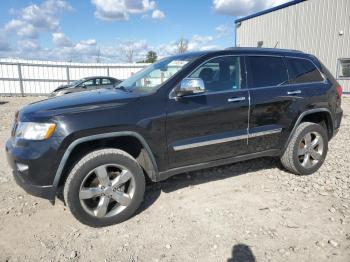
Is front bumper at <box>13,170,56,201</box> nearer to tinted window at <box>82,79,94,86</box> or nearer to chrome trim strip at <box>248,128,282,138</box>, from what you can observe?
chrome trim strip at <box>248,128,282,138</box>

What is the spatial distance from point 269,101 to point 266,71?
0.45 m

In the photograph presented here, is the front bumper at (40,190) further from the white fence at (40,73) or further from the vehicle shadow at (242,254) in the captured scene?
the white fence at (40,73)

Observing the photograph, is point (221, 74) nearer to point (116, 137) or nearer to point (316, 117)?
point (116, 137)

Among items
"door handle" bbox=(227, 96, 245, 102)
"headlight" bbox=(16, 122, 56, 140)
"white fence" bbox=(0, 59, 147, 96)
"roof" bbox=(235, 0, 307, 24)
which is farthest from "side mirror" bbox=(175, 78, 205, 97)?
"white fence" bbox=(0, 59, 147, 96)

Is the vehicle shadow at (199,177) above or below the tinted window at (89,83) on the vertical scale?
below

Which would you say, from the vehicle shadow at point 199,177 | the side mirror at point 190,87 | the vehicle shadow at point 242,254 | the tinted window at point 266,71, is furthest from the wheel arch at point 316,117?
the vehicle shadow at point 242,254

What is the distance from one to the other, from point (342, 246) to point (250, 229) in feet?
2.88

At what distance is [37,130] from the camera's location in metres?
2.98

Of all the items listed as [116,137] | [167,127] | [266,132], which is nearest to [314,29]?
[266,132]

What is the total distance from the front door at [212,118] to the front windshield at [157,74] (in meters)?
0.24

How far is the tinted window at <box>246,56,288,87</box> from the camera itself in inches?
162

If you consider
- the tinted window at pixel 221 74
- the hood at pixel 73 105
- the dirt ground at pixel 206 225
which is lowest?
the dirt ground at pixel 206 225

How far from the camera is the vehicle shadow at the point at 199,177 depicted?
4.15m

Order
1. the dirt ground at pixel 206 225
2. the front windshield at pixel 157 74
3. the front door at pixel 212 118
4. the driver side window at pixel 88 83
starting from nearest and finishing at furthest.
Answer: the dirt ground at pixel 206 225, the front door at pixel 212 118, the front windshield at pixel 157 74, the driver side window at pixel 88 83
